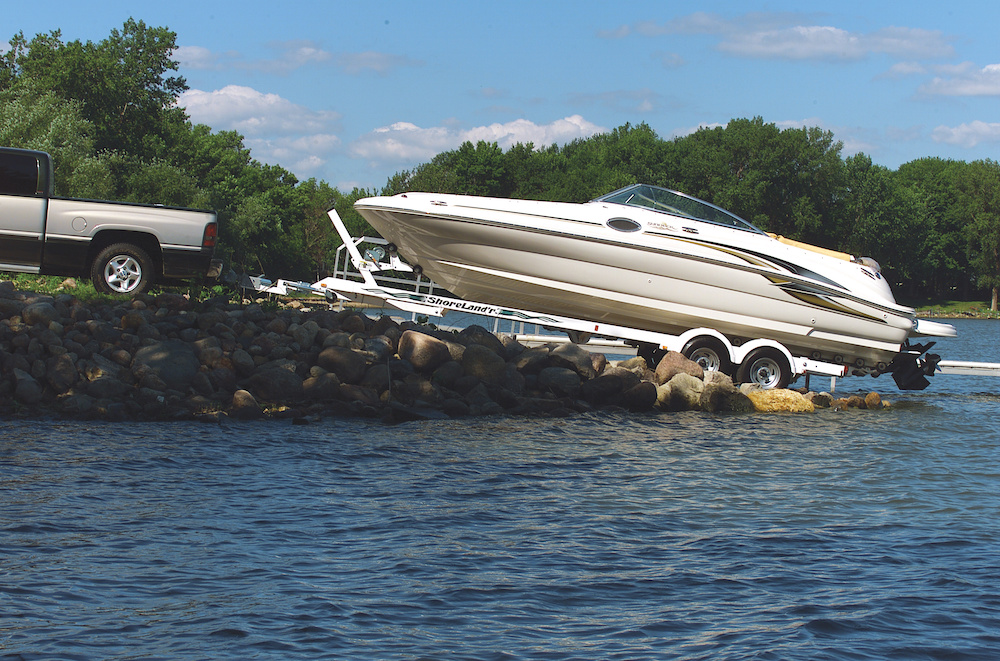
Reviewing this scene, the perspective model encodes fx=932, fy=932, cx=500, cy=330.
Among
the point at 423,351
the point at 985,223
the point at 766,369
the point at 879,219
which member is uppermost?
the point at 985,223

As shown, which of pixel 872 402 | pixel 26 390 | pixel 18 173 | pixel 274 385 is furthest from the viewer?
pixel 872 402

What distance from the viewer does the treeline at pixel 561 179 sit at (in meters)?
47.6

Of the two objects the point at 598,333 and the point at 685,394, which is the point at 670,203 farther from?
the point at 685,394

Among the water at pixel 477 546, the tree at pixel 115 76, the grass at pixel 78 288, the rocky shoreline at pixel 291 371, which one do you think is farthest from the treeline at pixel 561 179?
the water at pixel 477 546

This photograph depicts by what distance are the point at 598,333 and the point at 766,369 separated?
3048 millimetres

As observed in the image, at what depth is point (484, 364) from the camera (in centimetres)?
1384

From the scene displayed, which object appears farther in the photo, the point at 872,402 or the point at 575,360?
the point at 872,402

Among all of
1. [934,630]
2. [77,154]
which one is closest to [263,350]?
[934,630]

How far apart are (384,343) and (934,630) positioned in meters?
9.53

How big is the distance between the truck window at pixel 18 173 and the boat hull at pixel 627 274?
4.73 metres

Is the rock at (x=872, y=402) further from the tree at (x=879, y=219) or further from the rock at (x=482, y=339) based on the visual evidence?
the tree at (x=879, y=219)

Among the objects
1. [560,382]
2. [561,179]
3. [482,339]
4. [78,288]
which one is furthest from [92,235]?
[561,179]

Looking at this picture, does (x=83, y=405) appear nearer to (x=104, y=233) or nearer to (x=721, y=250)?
(x=104, y=233)

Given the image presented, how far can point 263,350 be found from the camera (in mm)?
13078
